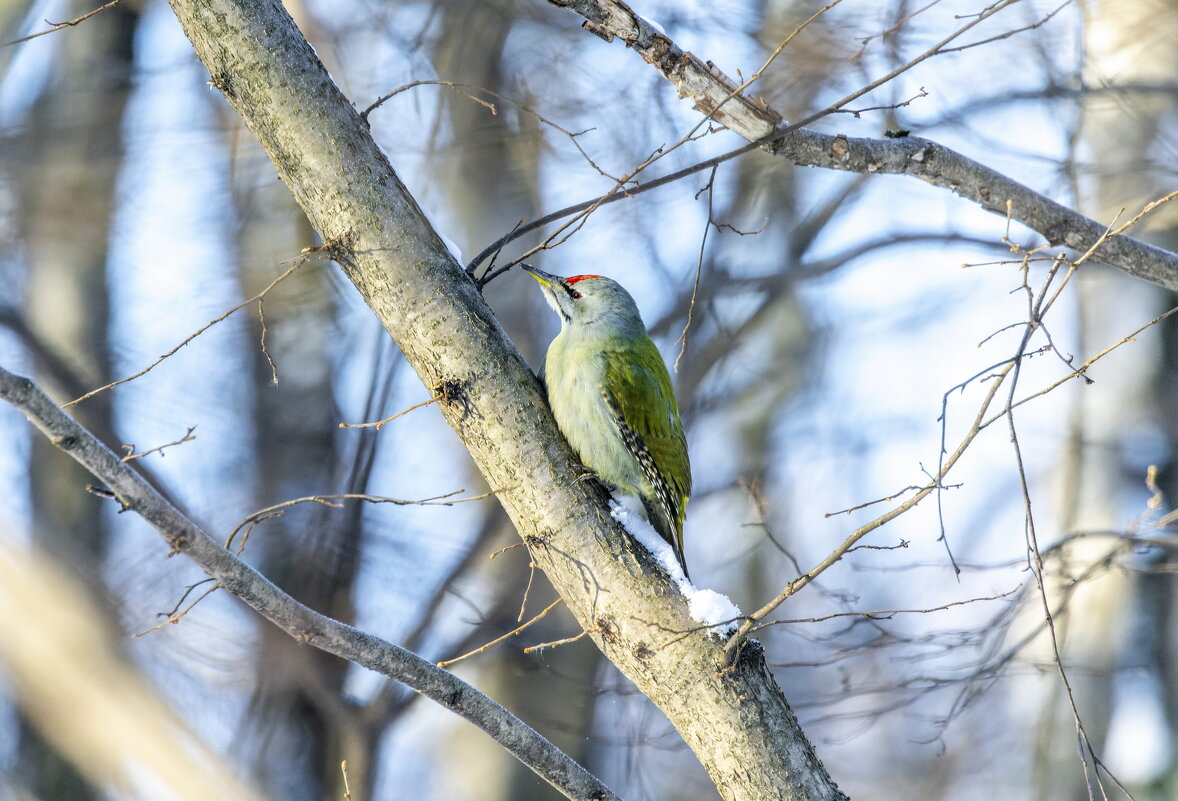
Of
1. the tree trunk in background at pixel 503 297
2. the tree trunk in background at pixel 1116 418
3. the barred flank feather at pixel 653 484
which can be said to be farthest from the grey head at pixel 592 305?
the tree trunk in background at pixel 1116 418

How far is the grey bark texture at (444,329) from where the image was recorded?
100 inches

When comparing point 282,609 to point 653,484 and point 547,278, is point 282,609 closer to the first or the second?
point 653,484

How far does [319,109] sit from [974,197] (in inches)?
92.1

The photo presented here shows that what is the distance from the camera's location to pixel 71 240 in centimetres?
692

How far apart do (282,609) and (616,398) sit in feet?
6.27

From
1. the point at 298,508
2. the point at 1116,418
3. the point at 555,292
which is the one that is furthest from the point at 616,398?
the point at 1116,418

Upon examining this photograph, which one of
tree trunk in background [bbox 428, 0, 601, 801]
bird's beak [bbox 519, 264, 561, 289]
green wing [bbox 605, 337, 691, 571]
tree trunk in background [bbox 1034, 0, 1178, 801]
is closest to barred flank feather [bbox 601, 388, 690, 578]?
green wing [bbox 605, 337, 691, 571]

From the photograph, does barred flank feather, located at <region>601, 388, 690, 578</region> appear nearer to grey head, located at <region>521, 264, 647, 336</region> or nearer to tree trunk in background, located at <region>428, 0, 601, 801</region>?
grey head, located at <region>521, 264, 647, 336</region>

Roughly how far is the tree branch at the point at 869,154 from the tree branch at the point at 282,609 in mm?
1791

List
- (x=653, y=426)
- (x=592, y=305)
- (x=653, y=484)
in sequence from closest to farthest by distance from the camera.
Answer: 1. (x=653, y=484)
2. (x=653, y=426)
3. (x=592, y=305)

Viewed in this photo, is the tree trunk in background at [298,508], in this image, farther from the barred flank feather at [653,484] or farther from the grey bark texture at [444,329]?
the grey bark texture at [444,329]

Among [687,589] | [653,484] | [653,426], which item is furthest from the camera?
[653,426]

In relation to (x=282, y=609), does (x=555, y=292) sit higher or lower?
higher

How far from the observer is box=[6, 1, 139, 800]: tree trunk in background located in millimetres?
5852
